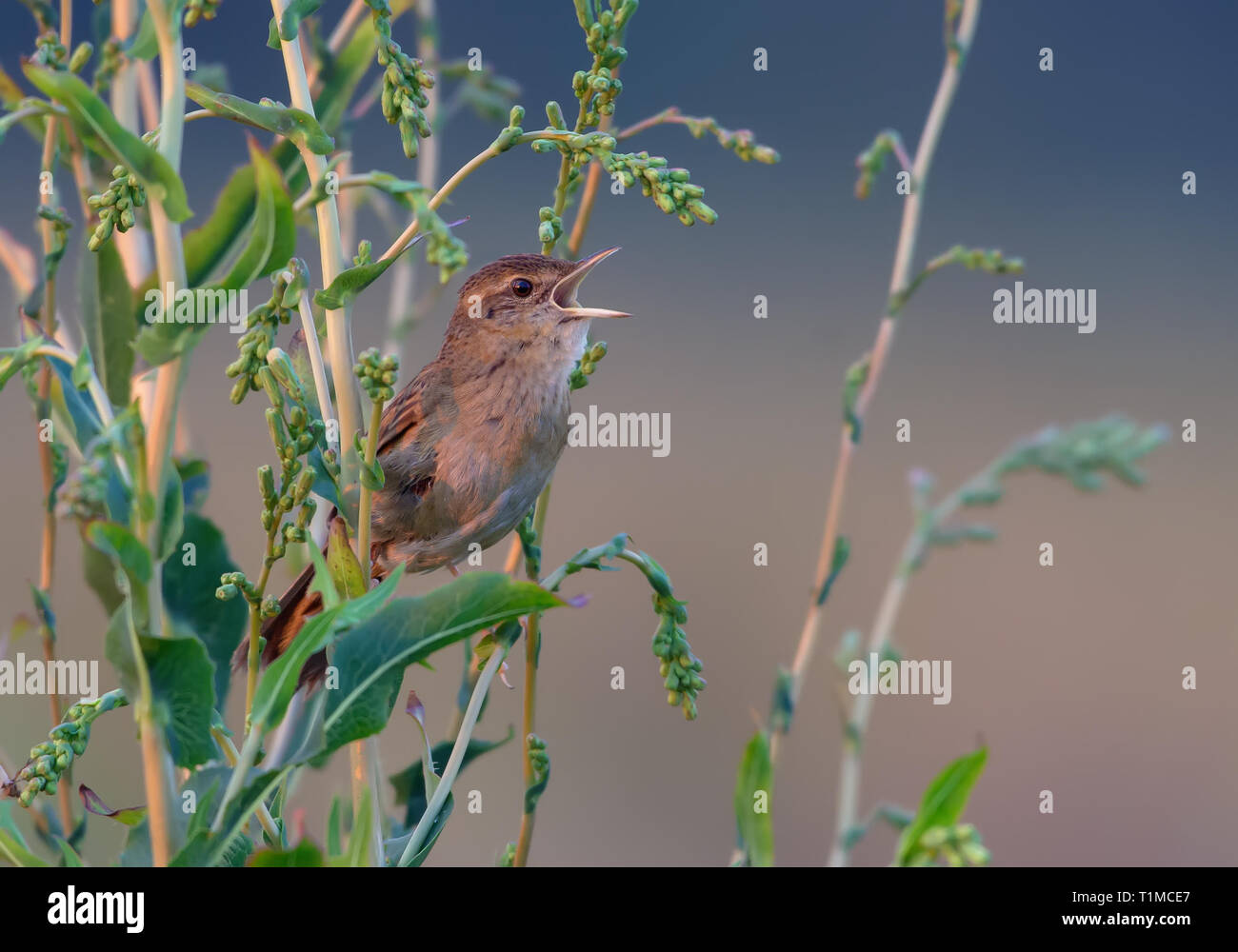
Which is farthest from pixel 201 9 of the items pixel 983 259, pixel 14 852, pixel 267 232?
pixel 983 259

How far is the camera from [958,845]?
1050mm

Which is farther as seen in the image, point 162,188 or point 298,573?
point 298,573

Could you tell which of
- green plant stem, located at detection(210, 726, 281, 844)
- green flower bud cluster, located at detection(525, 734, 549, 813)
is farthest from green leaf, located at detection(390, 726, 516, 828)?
green plant stem, located at detection(210, 726, 281, 844)

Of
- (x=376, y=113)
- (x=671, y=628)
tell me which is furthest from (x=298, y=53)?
(x=376, y=113)

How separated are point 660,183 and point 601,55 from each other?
0.37m

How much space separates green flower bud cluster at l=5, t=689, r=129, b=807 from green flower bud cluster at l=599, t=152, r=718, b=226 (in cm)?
78

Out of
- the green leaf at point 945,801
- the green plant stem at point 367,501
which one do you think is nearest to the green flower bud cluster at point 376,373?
the green plant stem at point 367,501

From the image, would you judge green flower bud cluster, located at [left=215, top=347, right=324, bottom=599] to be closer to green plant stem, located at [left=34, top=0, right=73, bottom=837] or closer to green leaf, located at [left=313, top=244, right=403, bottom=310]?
green leaf, located at [left=313, top=244, right=403, bottom=310]

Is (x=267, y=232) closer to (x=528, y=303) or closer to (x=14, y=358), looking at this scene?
(x=14, y=358)

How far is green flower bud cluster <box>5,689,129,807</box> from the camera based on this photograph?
1216mm

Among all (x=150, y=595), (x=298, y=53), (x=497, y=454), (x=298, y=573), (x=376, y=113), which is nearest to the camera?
(x=150, y=595)

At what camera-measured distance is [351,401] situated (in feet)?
4.68
